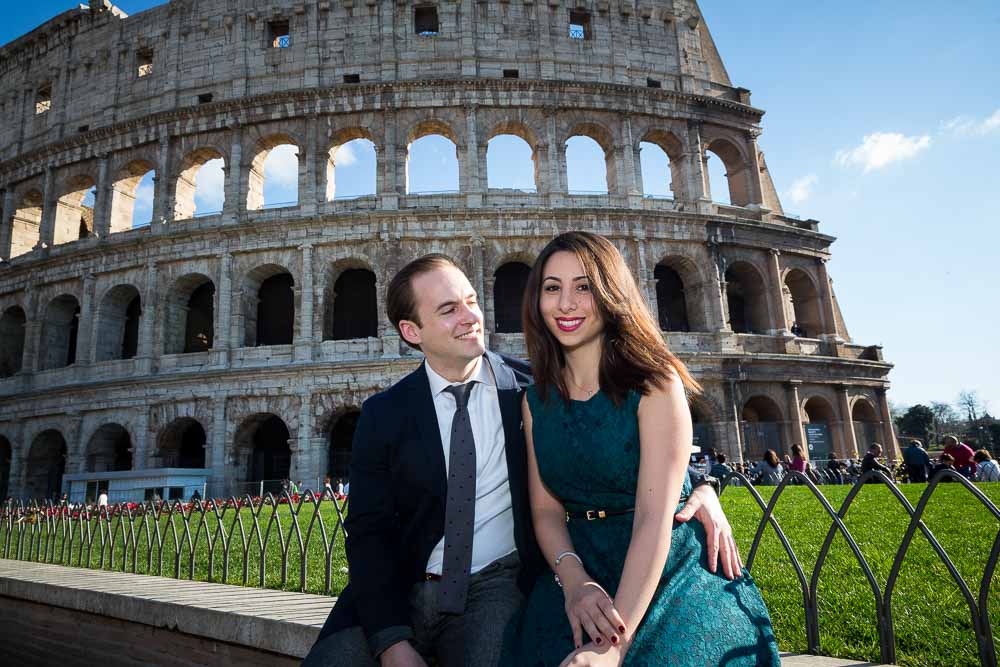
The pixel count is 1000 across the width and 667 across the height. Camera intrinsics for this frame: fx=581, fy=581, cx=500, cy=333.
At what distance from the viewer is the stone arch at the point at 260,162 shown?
22.2 m

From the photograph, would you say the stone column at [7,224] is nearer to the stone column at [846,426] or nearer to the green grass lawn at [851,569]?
the green grass lawn at [851,569]

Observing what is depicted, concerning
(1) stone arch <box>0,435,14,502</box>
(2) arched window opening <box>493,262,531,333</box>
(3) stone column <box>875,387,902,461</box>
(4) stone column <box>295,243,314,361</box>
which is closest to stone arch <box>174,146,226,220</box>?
(4) stone column <box>295,243,314,361</box>

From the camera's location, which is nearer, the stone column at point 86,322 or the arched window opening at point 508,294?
the arched window opening at point 508,294

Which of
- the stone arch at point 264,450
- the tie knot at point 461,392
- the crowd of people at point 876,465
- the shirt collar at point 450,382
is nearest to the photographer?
the tie knot at point 461,392

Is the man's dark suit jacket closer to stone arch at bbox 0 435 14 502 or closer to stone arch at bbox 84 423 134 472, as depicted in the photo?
stone arch at bbox 84 423 134 472

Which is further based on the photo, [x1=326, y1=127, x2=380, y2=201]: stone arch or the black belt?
[x1=326, y1=127, x2=380, y2=201]: stone arch

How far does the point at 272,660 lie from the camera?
363 cm

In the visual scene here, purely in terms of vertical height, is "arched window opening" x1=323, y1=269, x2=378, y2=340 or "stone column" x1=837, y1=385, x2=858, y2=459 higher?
"arched window opening" x1=323, y1=269, x2=378, y2=340

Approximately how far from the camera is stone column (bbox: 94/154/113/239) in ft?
75.6

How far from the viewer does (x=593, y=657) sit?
1.88 metres

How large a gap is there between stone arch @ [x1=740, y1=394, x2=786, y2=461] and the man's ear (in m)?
20.1

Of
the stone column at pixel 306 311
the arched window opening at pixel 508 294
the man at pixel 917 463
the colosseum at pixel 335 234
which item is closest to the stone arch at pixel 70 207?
the colosseum at pixel 335 234

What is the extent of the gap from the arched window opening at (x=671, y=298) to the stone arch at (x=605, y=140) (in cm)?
387

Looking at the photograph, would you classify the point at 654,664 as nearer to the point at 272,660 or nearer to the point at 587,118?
the point at 272,660
